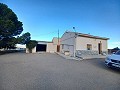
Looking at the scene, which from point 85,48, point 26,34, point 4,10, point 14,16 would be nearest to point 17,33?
point 26,34

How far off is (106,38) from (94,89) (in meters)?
18.5

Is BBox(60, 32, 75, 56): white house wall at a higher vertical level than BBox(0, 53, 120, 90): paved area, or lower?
higher

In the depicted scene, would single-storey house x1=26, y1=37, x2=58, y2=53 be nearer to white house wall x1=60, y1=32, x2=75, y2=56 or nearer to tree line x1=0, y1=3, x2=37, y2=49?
tree line x1=0, y1=3, x2=37, y2=49

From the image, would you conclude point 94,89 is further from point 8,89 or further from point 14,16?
point 14,16

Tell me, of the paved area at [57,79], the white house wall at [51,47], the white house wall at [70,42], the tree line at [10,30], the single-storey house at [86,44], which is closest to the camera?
the paved area at [57,79]

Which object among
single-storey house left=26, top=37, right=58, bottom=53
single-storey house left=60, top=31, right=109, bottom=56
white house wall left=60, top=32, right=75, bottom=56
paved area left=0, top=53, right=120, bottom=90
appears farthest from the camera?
single-storey house left=26, top=37, right=58, bottom=53

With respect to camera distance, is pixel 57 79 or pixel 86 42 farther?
pixel 86 42

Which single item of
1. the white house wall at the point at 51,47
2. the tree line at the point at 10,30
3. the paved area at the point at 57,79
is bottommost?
the paved area at the point at 57,79

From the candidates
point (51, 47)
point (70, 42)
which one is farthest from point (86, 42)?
point (51, 47)

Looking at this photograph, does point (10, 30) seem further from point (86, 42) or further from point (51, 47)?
point (86, 42)

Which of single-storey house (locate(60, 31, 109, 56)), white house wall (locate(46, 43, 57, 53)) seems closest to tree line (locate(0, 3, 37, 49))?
white house wall (locate(46, 43, 57, 53))

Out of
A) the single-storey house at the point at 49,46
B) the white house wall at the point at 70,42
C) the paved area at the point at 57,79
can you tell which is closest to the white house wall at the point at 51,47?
the single-storey house at the point at 49,46

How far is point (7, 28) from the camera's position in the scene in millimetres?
20172

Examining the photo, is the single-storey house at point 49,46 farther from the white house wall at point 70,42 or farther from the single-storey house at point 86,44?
the single-storey house at point 86,44
